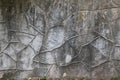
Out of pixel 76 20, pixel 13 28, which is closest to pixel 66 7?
pixel 76 20

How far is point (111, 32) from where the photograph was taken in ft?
20.3

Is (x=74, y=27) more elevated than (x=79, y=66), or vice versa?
(x=74, y=27)

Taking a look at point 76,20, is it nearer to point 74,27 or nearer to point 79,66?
point 74,27

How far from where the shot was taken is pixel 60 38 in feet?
20.6

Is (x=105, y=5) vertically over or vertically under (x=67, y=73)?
over

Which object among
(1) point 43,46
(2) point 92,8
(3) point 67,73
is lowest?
(3) point 67,73

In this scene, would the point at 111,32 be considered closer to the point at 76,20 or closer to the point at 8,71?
the point at 76,20

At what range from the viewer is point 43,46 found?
6332 millimetres

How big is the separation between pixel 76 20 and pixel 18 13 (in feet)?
4.04

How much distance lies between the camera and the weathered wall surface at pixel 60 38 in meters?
6.19

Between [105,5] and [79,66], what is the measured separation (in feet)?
4.52

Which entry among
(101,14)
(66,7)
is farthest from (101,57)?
(66,7)

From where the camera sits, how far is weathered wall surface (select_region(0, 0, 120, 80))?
6.19 m

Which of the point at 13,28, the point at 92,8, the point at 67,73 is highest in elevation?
the point at 92,8
